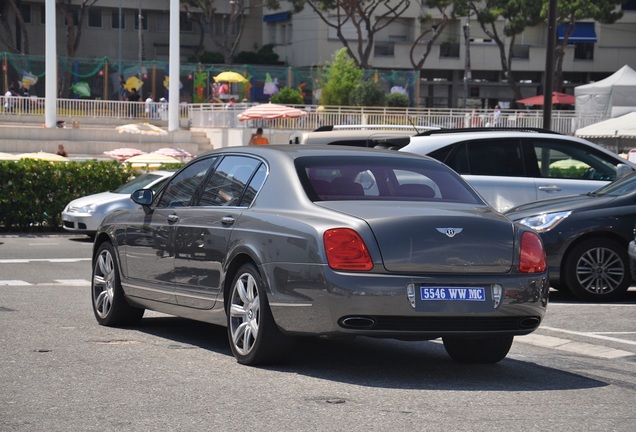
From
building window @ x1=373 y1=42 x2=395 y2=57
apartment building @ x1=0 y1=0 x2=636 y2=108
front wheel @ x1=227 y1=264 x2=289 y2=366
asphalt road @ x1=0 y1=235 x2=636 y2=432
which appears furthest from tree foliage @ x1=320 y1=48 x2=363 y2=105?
front wheel @ x1=227 y1=264 x2=289 y2=366

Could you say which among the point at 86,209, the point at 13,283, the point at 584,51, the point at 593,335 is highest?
the point at 584,51

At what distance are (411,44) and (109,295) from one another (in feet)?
248

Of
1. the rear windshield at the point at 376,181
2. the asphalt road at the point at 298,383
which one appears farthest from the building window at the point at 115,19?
the rear windshield at the point at 376,181

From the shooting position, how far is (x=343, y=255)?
759cm

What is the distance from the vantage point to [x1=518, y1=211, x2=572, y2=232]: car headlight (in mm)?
13484

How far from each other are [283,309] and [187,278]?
1.42m

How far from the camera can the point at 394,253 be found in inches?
300

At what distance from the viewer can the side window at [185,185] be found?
943 centimetres

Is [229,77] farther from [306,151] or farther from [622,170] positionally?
[306,151]

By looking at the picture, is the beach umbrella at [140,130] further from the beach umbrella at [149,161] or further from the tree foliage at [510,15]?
the tree foliage at [510,15]

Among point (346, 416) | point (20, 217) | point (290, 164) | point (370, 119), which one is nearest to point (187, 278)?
point (290, 164)

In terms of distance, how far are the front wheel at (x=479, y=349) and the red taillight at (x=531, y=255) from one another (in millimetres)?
611

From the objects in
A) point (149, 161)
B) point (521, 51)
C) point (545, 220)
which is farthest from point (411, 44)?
point (545, 220)

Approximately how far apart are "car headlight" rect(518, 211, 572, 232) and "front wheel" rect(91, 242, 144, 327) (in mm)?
→ 5011
